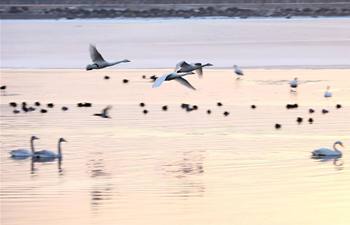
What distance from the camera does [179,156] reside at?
17.4 m

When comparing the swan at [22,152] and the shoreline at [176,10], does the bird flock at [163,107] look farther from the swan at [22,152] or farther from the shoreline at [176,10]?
the shoreline at [176,10]

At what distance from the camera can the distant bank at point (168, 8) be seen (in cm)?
5669

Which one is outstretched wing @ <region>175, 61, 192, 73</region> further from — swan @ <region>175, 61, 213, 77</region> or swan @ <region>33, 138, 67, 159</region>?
swan @ <region>33, 138, 67, 159</region>

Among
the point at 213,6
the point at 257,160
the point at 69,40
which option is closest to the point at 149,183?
the point at 257,160

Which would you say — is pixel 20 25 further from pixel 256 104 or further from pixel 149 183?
pixel 149 183

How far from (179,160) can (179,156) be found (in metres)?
0.39

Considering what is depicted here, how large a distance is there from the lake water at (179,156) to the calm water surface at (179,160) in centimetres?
2

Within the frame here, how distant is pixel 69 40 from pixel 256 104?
1741cm

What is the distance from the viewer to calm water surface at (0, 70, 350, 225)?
13648mm

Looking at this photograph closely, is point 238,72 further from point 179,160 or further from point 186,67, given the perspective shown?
point 186,67

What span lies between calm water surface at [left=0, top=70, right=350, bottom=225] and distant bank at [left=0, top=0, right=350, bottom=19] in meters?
29.2

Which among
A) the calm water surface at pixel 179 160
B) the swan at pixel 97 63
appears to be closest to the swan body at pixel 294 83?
the calm water surface at pixel 179 160

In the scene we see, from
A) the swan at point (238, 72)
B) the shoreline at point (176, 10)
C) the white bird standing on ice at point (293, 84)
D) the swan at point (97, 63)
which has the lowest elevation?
A: the swan at point (97, 63)

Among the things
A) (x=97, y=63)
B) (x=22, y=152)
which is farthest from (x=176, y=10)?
(x=97, y=63)
